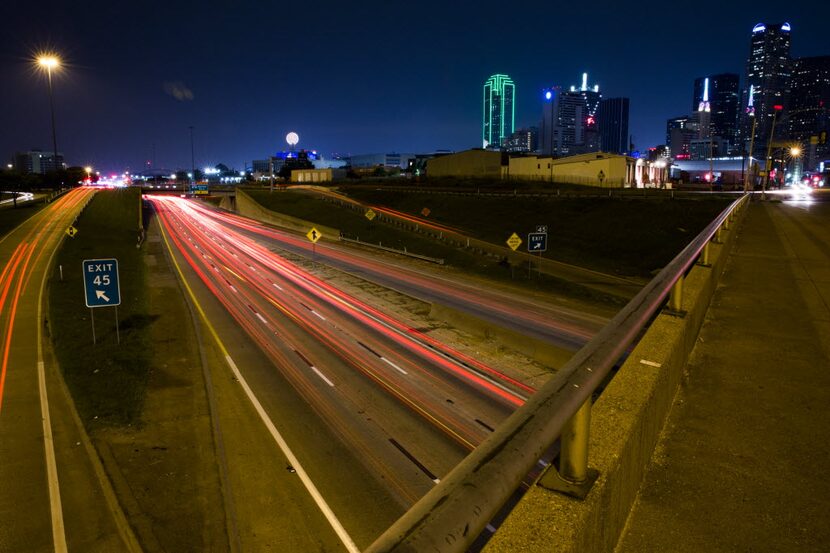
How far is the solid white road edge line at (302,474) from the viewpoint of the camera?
10.9 m

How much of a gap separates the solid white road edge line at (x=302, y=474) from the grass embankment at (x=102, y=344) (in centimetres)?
351

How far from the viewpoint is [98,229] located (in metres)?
65.4

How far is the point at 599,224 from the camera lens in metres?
57.2

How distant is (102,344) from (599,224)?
48945 mm

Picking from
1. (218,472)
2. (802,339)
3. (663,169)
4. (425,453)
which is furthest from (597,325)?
(663,169)

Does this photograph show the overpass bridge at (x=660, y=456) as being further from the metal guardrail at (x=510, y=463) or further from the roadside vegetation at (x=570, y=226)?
the roadside vegetation at (x=570, y=226)

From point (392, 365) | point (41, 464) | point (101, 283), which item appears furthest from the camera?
point (101, 283)

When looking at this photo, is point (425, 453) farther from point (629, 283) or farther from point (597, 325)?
point (629, 283)

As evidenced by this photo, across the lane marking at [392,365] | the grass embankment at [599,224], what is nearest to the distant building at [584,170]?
the grass embankment at [599,224]

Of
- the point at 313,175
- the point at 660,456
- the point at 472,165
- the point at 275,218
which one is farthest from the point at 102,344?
the point at 313,175

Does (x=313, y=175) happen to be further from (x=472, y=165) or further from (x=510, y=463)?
(x=510, y=463)

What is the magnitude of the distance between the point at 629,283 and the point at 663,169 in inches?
3445

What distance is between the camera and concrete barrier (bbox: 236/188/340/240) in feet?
212

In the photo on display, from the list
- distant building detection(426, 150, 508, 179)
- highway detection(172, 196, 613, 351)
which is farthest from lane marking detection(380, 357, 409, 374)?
distant building detection(426, 150, 508, 179)
